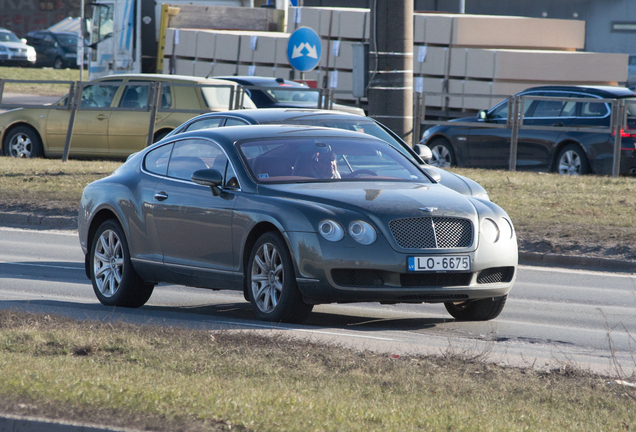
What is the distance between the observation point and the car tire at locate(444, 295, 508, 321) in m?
8.48

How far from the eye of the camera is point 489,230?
8.04 metres

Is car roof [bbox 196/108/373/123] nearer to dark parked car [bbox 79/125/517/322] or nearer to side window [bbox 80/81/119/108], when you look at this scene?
dark parked car [bbox 79/125/517/322]

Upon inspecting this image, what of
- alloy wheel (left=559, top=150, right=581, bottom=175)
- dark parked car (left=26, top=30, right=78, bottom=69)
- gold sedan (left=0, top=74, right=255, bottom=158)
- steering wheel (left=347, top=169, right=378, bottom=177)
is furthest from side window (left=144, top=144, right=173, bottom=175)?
dark parked car (left=26, top=30, right=78, bottom=69)

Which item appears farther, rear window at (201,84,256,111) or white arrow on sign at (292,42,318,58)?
white arrow on sign at (292,42,318,58)

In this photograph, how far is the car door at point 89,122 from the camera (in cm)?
2089

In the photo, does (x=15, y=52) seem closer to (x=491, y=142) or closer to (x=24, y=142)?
(x=24, y=142)

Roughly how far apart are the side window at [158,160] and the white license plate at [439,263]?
8.50ft

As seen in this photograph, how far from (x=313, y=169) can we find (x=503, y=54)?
17.9m

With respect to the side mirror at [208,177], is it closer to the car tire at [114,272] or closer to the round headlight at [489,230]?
the car tire at [114,272]

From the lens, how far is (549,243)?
1332 centimetres

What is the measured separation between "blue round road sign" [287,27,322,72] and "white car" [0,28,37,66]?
108 ft

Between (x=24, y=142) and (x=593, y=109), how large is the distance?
37.4ft

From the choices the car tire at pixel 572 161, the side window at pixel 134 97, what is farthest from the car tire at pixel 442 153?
the side window at pixel 134 97

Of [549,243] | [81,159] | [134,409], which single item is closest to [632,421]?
[134,409]
